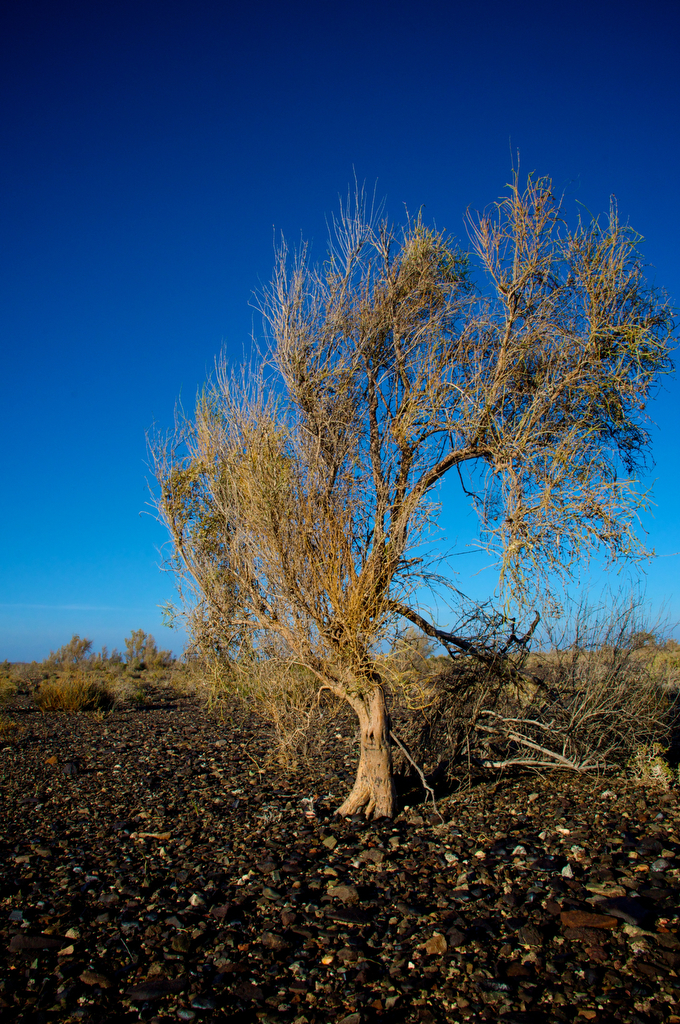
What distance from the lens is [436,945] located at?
3.88 metres

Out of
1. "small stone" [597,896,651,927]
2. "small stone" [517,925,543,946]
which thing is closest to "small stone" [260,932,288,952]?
"small stone" [517,925,543,946]

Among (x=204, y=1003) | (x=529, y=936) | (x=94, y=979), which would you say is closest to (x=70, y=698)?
(x=94, y=979)

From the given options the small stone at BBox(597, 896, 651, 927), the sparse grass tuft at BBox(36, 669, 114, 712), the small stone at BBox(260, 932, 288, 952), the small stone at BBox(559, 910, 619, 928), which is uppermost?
the sparse grass tuft at BBox(36, 669, 114, 712)

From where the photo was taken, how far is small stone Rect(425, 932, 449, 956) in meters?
3.83

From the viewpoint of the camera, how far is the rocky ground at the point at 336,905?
342cm

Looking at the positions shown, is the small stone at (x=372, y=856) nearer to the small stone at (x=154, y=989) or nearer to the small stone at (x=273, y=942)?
the small stone at (x=273, y=942)

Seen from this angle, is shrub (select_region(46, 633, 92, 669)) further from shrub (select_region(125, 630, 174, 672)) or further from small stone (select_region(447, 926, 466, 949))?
small stone (select_region(447, 926, 466, 949))

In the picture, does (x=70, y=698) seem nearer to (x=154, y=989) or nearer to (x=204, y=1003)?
(x=154, y=989)

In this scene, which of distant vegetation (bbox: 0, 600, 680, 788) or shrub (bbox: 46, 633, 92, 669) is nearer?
distant vegetation (bbox: 0, 600, 680, 788)

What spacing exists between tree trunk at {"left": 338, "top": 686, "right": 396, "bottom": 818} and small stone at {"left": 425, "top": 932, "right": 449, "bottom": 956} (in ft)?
7.99

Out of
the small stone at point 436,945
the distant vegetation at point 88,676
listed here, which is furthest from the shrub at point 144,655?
the small stone at point 436,945

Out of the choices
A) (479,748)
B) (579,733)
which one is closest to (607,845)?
(579,733)

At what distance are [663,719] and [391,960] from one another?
5.84 meters

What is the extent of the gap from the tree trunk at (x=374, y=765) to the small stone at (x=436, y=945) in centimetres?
244
